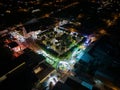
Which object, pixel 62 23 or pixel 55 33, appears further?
pixel 62 23

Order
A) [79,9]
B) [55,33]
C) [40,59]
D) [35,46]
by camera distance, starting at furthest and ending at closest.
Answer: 1. [79,9]
2. [55,33]
3. [35,46]
4. [40,59]

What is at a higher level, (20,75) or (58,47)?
(20,75)

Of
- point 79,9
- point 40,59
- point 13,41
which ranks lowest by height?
point 79,9

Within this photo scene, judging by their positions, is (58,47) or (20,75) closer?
(20,75)

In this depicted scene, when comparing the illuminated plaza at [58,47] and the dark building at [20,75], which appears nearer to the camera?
the dark building at [20,75]

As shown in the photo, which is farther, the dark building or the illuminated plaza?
the illuminated plaza

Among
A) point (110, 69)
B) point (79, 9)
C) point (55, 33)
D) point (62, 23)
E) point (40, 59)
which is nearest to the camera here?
point (40, 59)

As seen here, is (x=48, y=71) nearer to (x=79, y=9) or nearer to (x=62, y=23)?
(x=62, y=23)

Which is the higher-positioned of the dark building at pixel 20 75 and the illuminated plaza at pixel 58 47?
the dark building at pixel 20 75

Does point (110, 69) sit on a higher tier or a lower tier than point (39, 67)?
lower

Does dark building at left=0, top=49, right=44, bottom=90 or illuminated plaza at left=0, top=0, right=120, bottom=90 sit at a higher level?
dark building at left=0, top=49, right=44, bottom=90

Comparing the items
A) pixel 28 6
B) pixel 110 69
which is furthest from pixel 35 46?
pixel 28 6
